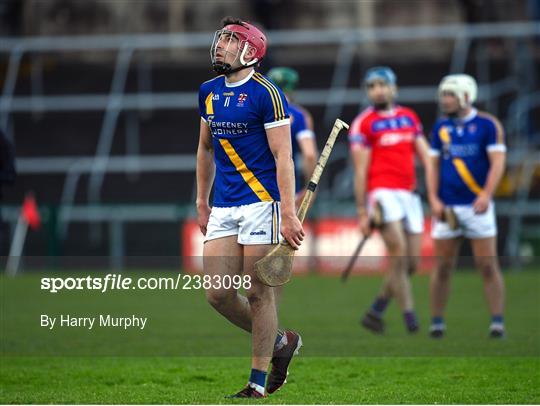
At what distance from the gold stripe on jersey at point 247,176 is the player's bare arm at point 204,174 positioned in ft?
1.10

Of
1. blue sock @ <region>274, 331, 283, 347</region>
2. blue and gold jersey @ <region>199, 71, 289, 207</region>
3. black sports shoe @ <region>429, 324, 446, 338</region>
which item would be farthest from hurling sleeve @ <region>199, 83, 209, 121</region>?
black sports shoe @ <region>429, 324, 446, 338</region>

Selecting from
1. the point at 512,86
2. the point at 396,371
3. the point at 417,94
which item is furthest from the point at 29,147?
the point at 396,371

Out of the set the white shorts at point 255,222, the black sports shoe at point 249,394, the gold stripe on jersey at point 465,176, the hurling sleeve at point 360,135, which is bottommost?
the black sports shoe at point 249,394

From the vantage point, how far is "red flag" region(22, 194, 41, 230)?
22766mm

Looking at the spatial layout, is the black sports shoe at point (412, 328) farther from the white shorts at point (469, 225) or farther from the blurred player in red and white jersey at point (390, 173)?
the white shorts at point (469, 225)

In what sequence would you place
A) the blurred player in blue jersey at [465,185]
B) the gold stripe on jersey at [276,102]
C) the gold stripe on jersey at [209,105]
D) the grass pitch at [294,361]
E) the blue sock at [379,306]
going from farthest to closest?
the blue sock at [379,306] → the blurred player in blue jersey at [465,185] → the grass pitch at [294,361] → the gold stripe on jersey at [209,105] → the gold stripe on jersey at [276,102]

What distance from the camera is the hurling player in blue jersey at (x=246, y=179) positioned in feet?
27.7

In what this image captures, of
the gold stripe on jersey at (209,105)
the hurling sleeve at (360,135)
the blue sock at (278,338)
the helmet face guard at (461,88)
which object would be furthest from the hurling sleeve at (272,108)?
the hurling sleeve at (360,135)

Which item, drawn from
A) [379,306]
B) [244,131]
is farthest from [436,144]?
[244,131]

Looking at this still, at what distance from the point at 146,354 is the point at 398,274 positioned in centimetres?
300

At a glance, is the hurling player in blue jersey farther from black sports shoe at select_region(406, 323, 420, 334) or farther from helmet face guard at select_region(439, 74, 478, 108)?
black sports shoe at select_region(406, 323, 420, 334)

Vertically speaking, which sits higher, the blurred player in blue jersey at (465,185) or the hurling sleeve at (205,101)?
the hurling sleeve at (205,101)

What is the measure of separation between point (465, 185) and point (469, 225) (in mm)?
384

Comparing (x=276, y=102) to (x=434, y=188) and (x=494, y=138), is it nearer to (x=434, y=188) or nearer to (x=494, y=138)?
(x=494, y=138)
